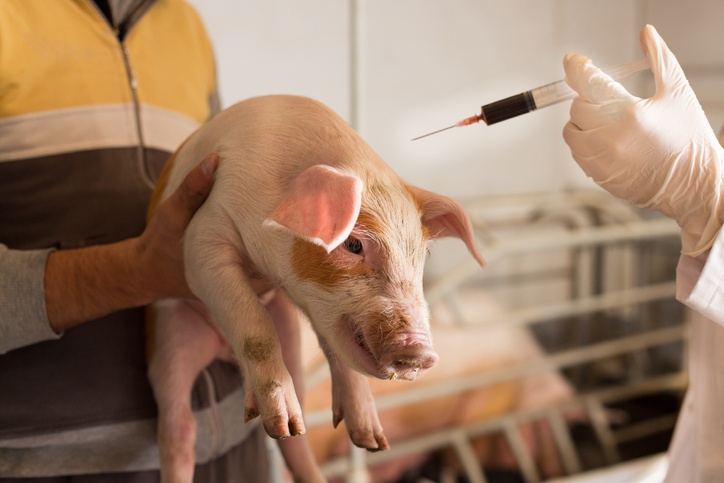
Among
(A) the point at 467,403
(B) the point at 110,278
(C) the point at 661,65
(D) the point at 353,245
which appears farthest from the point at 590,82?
(A) the point at 467,403

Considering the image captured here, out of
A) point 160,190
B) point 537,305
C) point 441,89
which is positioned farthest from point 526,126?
point 160,190

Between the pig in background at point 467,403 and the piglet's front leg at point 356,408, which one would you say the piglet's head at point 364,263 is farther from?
the pig in background at point 467,403

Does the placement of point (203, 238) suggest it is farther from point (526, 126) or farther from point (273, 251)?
point (526, 126)

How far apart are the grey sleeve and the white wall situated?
3.67ft

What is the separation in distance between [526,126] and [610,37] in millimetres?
546

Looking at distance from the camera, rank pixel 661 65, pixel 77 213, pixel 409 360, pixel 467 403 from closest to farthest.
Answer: pixel 409 360, pixel 661 65, pixel 77 213, pixel 467 403

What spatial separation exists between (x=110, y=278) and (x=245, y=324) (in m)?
0.21

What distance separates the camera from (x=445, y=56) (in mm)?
2238

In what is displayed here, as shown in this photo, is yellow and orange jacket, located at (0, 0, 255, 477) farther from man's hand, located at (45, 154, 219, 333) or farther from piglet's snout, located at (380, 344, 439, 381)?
piglet's snout, located at (380, 344, 439, 381)

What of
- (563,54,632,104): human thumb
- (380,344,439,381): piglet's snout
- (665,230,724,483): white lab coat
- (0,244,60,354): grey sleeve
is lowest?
(665,230,724,483): white lab coat

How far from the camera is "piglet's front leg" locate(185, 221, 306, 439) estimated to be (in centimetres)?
50

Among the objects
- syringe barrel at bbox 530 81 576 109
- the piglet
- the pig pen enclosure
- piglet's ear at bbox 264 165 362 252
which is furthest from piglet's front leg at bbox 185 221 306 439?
the pig pen enclosure

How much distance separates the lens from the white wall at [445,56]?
5.86ft

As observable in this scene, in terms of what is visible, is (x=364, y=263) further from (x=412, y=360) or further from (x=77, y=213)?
(x=77, y=213)
